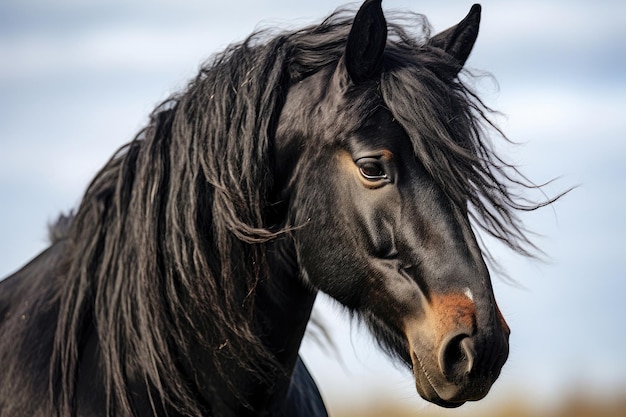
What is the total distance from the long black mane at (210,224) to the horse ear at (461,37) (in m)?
0.18

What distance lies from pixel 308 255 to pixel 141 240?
63 centimetres

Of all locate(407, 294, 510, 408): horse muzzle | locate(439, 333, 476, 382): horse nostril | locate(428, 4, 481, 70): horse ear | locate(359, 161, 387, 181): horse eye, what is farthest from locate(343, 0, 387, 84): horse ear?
locate(439, 333, 476, 382): horse nostril

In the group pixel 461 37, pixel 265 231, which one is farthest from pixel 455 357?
pixel 461 37

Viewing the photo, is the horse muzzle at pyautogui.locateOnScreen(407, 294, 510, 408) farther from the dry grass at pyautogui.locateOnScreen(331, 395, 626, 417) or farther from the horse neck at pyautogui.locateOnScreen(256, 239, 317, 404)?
the dry grass at pyautogui.locateOnScreen(331, 395, 626, 417)

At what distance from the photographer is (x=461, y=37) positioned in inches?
141

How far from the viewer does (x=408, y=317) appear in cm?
302

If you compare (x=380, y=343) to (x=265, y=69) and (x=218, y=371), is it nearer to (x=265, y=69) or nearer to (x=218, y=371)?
(x=218, y=371)

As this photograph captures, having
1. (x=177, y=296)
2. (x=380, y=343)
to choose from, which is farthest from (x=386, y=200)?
(x=177, y=296)

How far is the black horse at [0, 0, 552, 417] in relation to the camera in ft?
9.95

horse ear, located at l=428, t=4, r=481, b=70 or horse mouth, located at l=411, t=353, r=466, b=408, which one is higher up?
horse ear, located at l=428, t=4, r=481, b=70

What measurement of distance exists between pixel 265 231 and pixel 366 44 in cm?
78

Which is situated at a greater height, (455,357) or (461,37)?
(461,37)

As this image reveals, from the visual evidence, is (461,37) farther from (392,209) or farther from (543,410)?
(543,410)

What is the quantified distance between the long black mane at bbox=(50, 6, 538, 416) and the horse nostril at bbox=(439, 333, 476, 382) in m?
0.51
